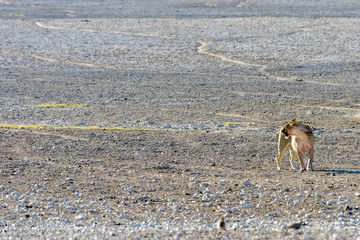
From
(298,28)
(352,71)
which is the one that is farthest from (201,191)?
(298,28)

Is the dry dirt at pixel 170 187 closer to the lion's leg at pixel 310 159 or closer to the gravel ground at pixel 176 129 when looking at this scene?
the gravel ground at pixel 176 129

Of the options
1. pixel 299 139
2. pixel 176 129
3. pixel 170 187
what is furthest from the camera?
pixel 176 129

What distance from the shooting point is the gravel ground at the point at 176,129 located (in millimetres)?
6973

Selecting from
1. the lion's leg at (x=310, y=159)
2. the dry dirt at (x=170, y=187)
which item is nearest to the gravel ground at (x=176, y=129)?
the dry dirt at (x=170, y=187)

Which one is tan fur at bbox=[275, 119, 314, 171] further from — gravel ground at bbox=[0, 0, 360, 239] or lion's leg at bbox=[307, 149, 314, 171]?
gravel ground at bbox=[0, 0, 360, 239]

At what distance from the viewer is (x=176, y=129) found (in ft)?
40.5

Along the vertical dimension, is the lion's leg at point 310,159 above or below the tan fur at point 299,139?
below

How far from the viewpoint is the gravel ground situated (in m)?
6.97

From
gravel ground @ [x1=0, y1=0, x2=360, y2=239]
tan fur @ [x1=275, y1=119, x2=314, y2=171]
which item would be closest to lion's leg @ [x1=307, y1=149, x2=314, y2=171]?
tan fur @ [x1=275, y1=119, x2=314, y2=171]

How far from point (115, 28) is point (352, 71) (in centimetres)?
1502

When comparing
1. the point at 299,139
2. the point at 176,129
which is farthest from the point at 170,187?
the point at 176,129

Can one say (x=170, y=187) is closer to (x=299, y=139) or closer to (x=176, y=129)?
(x=299, y=139)

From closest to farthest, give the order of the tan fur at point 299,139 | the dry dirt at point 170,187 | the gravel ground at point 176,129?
the dry dirt at point 170,187 → the gravel ground at point 176,129 → the tan fur at point 299,139

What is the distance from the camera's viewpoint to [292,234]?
616 cm
